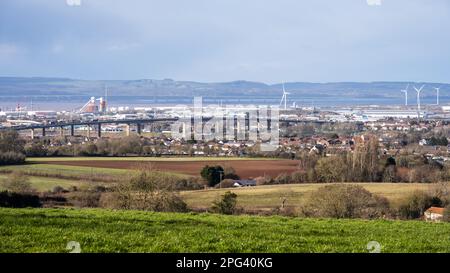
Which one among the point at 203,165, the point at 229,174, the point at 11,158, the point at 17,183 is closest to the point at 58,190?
the point at 17,183

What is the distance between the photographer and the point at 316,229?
9.78 m

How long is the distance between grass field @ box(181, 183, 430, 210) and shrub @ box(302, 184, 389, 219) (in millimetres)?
3097

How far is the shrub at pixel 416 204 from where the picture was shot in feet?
67.4

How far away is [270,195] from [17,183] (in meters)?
10.6

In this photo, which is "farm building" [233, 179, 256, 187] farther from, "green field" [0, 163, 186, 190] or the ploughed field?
"green field" [0, 163, 186, 190]

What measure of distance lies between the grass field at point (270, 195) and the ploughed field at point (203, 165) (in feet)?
10.6

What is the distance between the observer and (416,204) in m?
21.3

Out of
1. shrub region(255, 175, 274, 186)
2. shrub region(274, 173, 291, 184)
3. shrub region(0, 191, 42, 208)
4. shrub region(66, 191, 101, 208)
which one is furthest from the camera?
shrub region(274, 173, 291, 184)

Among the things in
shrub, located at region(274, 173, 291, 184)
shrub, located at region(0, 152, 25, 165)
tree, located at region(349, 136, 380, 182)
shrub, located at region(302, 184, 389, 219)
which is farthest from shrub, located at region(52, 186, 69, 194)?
tree, located at region(349, 136, 380, 182)

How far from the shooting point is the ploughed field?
30.8 meters

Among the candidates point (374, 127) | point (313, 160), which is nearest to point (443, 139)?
point (374, 127)
